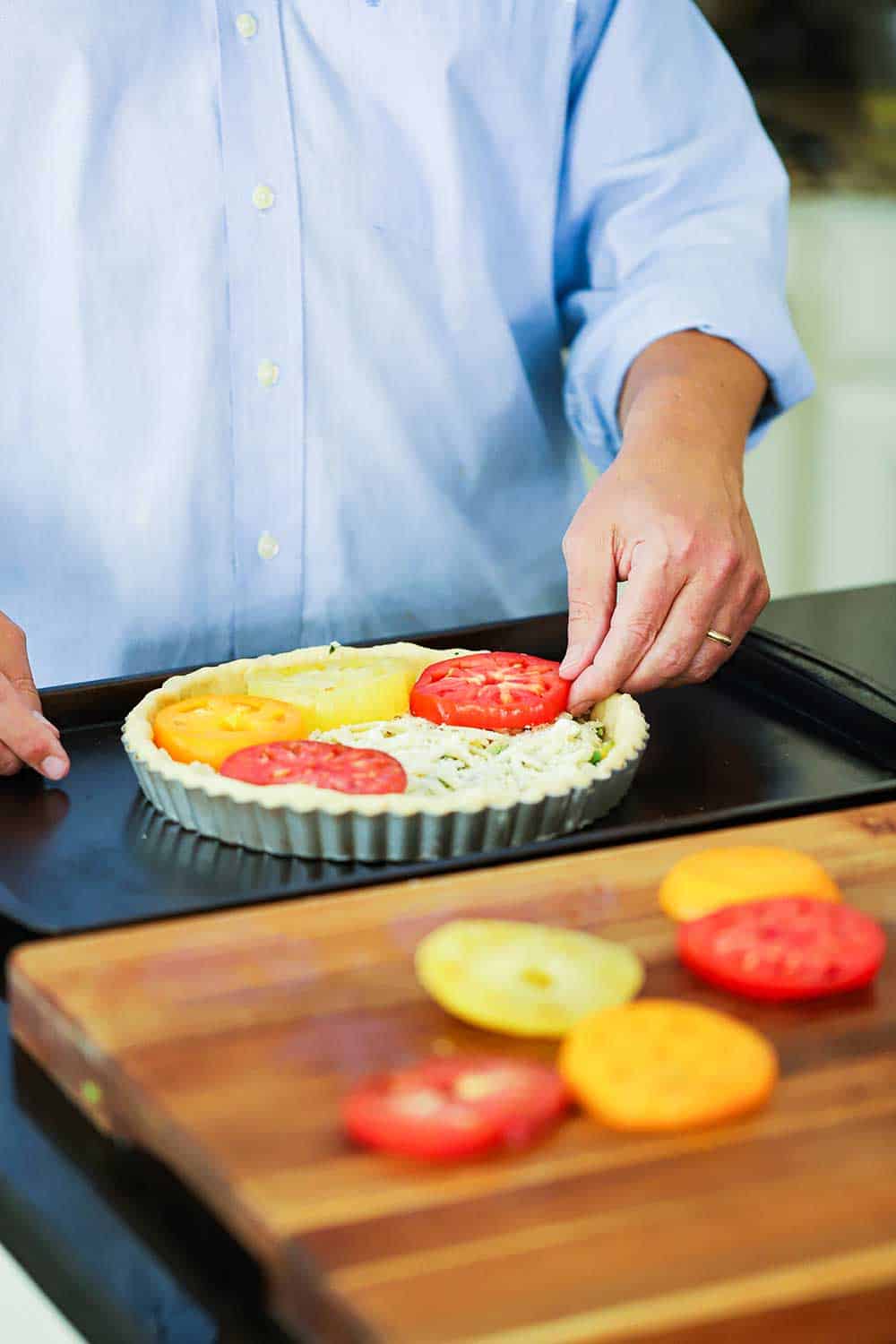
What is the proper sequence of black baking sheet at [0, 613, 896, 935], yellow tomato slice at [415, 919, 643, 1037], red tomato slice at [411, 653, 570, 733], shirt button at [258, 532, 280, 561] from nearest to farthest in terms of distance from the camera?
yellow tomato slice at [415, 919, 643, 1037], black baking sheet at [0, 613, 896, 935], red tomato slice at [411, 653, 570, 733], shirt button at [258, 532, 280, 561]

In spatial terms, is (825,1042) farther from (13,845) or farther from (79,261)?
(79,261)

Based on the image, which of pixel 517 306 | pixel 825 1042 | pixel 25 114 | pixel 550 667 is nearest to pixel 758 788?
pixel 550 667

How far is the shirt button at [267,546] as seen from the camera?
1444 millimetres

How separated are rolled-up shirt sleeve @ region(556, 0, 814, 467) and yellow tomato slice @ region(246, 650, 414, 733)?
40 cm

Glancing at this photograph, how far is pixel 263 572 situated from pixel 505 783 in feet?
1.38

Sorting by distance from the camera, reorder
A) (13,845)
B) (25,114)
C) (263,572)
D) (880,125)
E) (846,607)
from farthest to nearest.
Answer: (880,125) < (846,607) < (263,572) < (25,114) < (13,845)

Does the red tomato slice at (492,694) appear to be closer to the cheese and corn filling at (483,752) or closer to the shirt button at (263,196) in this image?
the cheese and corn filling at (483,752)

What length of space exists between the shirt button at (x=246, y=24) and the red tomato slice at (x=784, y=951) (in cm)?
85

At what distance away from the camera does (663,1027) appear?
0.73 meters

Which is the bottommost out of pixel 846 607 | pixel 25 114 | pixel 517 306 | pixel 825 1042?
pixel 846 607

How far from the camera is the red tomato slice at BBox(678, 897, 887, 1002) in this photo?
0.78 metres

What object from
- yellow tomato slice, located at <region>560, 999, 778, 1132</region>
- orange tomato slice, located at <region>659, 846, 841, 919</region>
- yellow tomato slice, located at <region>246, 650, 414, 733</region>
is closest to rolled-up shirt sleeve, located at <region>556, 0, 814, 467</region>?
yellow tomato slice, located at <region>246, 650, 414, 733</region>

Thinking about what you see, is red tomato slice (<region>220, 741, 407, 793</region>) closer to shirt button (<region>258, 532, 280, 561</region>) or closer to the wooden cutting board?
the wooden cutting board

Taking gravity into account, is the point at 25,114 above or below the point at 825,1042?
above
